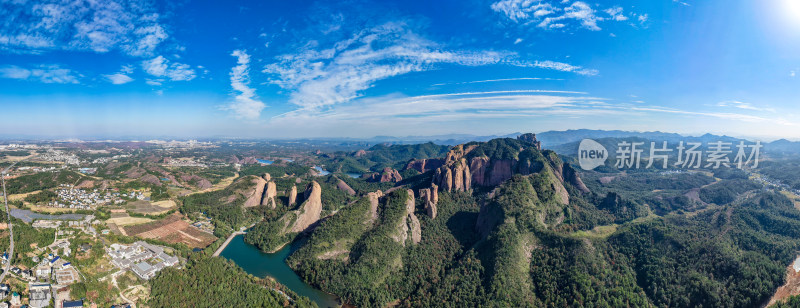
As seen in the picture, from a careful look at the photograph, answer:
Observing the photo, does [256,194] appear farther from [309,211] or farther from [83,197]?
[83,197]

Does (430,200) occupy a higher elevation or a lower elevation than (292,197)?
higher

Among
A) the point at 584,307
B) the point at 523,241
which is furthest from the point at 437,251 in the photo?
the point at 584,307

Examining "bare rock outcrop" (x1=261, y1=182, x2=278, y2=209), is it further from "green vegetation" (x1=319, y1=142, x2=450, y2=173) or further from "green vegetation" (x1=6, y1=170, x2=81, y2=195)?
"green vegetation" (x1=319, y1=142, x2=450, y2=173)

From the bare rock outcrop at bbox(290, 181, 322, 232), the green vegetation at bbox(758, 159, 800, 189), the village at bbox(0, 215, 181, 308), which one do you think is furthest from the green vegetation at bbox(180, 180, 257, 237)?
the green vegetation at bbox(758, 159, 800, 189)

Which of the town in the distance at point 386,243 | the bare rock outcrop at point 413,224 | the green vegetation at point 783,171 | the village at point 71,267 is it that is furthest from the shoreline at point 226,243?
the green vegetation at point 783,171

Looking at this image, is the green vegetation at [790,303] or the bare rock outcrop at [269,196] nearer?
the green vegetation at [790,303]

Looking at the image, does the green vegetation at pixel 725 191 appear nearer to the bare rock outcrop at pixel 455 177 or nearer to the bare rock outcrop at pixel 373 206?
the bare rock outcrop at pixel 455 177

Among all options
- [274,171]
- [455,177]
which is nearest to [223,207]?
[455,177]
